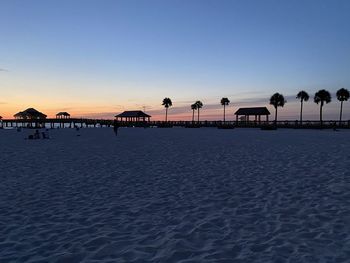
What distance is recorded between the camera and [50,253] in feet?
15.0

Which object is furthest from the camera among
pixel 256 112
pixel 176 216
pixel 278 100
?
pixel 278 100

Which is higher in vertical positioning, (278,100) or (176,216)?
(278,100)

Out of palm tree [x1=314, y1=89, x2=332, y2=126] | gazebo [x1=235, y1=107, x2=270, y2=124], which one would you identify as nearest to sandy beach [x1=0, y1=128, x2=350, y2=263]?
gazebo [x1=235, y1=107, x2=270, y2=124]

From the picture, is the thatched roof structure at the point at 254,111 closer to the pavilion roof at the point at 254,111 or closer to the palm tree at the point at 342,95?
the pavilion roof at the point at 254,111

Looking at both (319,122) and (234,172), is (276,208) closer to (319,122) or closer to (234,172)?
(234,172)

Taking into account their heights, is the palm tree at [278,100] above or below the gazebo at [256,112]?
above

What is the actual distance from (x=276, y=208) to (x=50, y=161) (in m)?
11.2

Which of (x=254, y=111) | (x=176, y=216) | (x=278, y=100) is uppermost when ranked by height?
(x=278, y=100)

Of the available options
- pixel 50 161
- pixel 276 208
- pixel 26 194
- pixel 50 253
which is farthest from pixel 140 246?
pixel 50 161

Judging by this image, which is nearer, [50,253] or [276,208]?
[50,253]

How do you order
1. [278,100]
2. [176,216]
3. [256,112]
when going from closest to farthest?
[176,216]
[256,112]
[278,100]

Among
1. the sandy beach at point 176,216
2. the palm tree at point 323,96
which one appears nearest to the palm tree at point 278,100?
the palm tree at point 323,96

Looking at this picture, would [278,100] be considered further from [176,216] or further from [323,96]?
[176,216]

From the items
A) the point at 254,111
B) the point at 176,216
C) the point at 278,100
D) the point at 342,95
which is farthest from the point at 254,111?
the point at 176,216
